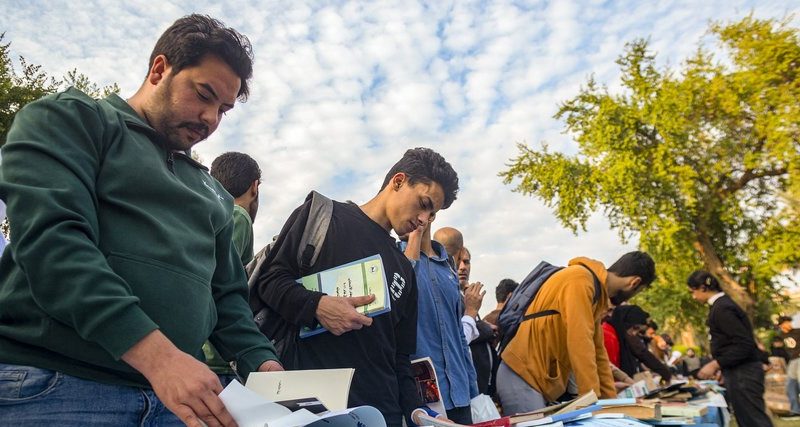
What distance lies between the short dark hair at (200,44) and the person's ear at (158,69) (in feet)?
0.04

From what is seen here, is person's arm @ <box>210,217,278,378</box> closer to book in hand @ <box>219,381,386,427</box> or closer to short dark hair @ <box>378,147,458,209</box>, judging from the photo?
book in hand @ <box>219,381,386,427</box>

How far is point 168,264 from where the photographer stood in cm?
131

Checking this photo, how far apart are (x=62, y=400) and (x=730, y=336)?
610cm

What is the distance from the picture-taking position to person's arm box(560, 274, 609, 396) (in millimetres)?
3562

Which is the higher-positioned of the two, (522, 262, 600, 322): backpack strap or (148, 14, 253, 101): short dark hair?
(148, 14, 253, 101): short dark hair

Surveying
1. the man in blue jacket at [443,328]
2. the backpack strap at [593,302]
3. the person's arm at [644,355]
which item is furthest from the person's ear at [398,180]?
the person's arm at [644,355]

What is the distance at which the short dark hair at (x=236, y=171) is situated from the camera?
323cm

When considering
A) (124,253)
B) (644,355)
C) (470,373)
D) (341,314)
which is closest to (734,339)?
(644,355)

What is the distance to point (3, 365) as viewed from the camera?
1137mm

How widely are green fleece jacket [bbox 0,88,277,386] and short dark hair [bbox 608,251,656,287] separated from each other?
349cm

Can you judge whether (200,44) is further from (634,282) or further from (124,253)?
(634,282)

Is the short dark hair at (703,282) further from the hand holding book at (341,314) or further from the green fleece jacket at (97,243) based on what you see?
the green fleece jacket at (97,243)

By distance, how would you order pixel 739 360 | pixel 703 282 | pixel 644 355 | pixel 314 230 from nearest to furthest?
pixel 314 230 → pixel 739 360 → pixel 703 282 → pixel 644 355

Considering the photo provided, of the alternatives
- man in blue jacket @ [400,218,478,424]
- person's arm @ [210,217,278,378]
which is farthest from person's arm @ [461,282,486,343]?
person's arm @ [210,217,278,378]
